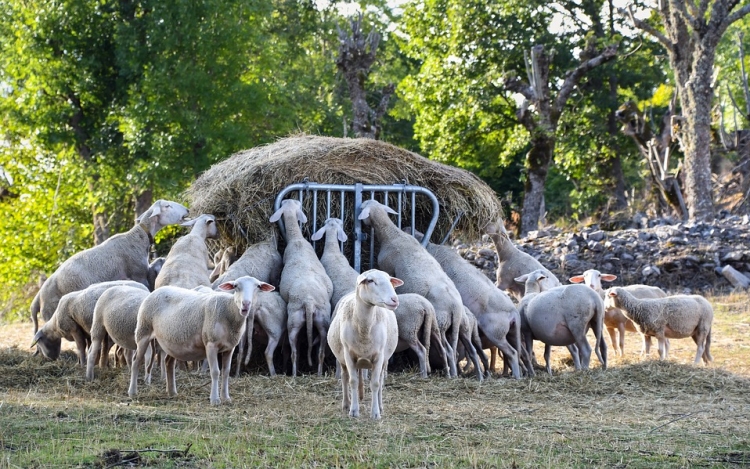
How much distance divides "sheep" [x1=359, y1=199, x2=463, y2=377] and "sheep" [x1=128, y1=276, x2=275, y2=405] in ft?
9.45

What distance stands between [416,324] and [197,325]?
106 inches

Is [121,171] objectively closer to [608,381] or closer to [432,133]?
[432,133]

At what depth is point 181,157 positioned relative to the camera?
2405 cm

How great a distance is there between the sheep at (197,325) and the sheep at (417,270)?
288 centimetres

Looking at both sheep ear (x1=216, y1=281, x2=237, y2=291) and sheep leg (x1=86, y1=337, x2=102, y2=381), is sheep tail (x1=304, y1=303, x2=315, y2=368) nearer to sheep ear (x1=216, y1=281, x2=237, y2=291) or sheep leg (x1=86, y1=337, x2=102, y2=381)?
sheep leg (x1=86, y1=337, x2=102, y2=381)

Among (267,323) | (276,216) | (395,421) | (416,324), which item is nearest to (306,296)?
(267,323)

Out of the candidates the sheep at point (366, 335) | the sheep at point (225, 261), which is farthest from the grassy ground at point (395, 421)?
the sheep at point (225, 261)

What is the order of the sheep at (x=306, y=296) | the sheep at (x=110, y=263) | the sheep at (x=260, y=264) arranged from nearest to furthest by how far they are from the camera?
the sheep at (x=306, y=296) < the sheep at (x=260, y=264) < the sheep at (x=110, y=263)

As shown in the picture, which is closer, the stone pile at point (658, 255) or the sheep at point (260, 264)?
the sheep at point (260, 264)

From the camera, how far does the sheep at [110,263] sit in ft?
40.8

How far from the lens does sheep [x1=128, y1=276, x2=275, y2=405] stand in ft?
27.8

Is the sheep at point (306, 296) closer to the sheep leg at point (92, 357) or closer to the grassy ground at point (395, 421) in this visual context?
the grassy ground at point (395, 421)

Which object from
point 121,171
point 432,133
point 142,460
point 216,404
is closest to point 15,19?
point 121,171

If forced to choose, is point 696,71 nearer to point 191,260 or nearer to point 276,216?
point 276,216
